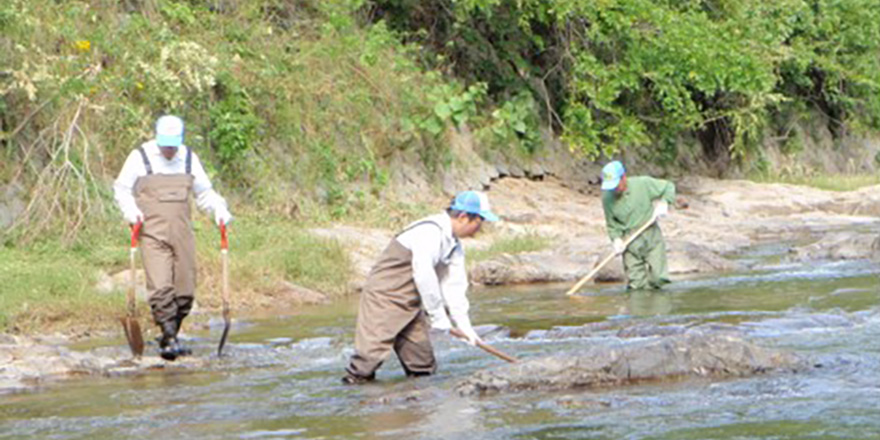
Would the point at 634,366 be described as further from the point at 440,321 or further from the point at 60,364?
the point at 60,364

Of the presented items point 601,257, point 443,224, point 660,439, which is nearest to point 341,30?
point 601,257

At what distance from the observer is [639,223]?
1448 centimetres

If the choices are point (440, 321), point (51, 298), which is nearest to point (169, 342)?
point (51, 298)

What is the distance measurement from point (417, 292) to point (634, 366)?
138cm

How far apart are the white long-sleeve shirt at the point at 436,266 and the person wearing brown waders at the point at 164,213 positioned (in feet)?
7.82

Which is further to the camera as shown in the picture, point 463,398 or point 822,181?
point 822,181

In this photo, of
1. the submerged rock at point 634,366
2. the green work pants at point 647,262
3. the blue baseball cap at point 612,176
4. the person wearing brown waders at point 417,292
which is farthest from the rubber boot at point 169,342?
the green work pants at point 647,262

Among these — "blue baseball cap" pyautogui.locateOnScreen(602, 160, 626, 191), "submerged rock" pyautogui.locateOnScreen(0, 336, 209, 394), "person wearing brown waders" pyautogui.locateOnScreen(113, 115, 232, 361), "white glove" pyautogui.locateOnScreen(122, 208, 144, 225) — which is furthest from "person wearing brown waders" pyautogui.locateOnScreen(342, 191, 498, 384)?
"blue baseball cap" pyautogui.locateOnScreen(602, 160, 626, 191)

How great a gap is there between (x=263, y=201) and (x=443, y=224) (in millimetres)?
8811

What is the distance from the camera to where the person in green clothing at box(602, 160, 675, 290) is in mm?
14477

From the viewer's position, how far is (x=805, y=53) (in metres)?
26.6

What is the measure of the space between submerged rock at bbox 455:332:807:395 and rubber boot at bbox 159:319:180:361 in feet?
8.99

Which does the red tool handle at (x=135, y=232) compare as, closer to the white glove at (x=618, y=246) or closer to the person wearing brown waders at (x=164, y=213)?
the person wearing brown waders at (x=164, y=213)

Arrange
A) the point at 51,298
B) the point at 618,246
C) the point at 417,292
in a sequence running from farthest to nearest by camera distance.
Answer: the point at 618,246 → the point at 51,298 → the point at 417,292
